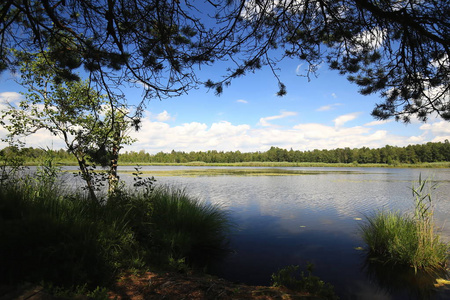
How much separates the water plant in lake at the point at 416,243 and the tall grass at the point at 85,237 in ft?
13.6

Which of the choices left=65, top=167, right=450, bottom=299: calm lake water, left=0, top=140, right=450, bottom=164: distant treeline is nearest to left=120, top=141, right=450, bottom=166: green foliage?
left=0, top=140, right=450, bottom=164: distant treeline

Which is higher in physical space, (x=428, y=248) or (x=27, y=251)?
(x=27, y=251)

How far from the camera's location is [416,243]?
516 centimetres

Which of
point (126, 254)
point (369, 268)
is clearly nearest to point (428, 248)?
point (369, 268)

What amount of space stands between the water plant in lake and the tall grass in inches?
163

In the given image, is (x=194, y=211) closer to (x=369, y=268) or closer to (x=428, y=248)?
(x=369, y=268)

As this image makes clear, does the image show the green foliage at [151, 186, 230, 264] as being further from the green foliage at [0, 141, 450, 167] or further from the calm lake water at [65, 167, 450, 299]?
the green foliage at [0, 141, 450, 167]

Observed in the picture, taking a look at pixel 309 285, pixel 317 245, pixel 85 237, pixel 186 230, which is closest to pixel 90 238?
pixel 85 237

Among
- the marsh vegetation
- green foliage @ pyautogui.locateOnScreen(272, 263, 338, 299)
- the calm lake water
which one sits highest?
the marsh vegetation

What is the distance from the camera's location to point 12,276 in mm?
2428

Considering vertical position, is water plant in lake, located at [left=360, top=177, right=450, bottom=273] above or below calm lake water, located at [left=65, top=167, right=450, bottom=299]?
above

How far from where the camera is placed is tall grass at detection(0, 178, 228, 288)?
2.66 meters

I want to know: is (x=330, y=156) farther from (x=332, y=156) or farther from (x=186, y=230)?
(x=186, y=230)

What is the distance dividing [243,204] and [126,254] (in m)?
8.80
